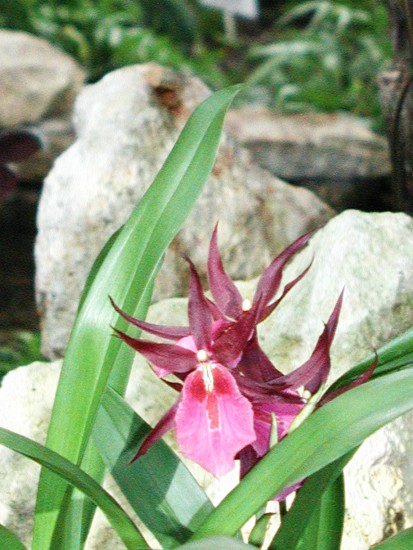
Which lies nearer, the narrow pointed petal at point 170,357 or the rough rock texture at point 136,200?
the narrow pointed petal at point 170,357

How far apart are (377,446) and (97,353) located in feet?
1.64

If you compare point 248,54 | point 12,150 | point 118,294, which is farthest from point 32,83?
point 118,294

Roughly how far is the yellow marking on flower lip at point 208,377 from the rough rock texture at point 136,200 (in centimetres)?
133

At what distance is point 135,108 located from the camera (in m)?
2.48

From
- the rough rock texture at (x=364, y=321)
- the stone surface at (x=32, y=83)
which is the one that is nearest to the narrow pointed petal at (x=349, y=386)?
the rough rock texture at (x=364, y=321)

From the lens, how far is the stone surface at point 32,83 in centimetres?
506

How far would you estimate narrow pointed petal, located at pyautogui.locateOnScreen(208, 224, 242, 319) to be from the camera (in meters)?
1.08

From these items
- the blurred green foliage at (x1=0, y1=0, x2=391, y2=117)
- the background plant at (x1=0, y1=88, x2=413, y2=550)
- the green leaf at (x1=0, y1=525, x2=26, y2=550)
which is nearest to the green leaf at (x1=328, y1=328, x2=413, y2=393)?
the background plant at (x1=0, y1=88, x2=413, y2=550)

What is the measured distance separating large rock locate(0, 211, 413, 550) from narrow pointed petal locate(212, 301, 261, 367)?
485mm

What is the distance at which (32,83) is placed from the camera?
201 inches

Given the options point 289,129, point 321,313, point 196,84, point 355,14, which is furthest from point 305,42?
point 321,313

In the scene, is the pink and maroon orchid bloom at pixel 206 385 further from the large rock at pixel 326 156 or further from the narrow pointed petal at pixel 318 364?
the large rock at pixel 326 156

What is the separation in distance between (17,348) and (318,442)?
2.60m

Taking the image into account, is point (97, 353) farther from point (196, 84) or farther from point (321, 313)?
point (196, 84)
